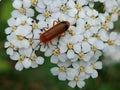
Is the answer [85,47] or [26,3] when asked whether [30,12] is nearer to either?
[26,3]

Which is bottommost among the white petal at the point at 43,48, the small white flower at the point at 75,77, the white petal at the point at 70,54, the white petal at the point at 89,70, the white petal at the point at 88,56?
the small white flower at the point at 75,77

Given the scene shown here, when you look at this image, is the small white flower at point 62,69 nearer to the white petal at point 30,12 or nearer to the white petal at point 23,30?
the white petal at point 23,30

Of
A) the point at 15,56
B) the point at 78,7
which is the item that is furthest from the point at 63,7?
the point at 15,56

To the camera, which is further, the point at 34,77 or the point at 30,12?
the point at 34,77

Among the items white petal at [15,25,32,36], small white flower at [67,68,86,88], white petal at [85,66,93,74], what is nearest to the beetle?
white petal at [15,25,32,36]

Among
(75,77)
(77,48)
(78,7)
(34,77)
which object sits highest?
(78,7)

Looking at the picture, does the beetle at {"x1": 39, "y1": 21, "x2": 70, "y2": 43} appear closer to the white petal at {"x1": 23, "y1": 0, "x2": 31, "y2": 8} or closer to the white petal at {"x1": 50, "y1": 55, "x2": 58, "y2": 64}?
→ the white petal at {"x1": 50, "y1": 55, "x2": 58, "y2": 64}

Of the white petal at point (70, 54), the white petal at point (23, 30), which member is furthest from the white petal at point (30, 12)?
the white petal at point (70, 54)

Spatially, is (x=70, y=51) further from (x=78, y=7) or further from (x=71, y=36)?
(x=78, y=7)
